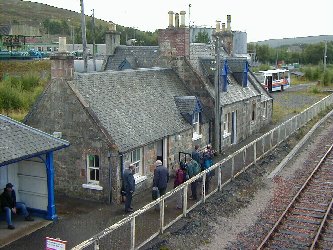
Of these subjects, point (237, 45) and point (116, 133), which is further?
point (237, 45)

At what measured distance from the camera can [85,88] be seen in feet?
59.8

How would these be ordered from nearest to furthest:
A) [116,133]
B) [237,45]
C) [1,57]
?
1. [116,133]
2. [1,57]
3. [237,45]

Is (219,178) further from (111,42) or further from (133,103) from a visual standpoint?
(111,42)

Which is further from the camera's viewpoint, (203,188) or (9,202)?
(203,188)

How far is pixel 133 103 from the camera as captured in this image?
796 inches

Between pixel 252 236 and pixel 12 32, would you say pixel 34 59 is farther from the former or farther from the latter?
pixel 252 236

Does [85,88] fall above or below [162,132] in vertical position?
above

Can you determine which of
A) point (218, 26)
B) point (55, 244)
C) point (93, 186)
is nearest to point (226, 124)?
point (218, 26)

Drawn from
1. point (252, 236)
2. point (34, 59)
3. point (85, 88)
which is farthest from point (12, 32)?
point (252, 236)

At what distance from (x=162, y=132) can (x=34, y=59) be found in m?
52.8

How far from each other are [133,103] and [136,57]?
10718 mm

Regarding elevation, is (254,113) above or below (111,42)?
below

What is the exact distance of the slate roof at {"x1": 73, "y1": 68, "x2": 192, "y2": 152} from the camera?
17.7m

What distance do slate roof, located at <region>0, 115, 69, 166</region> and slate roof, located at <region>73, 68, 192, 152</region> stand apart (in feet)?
9.29
